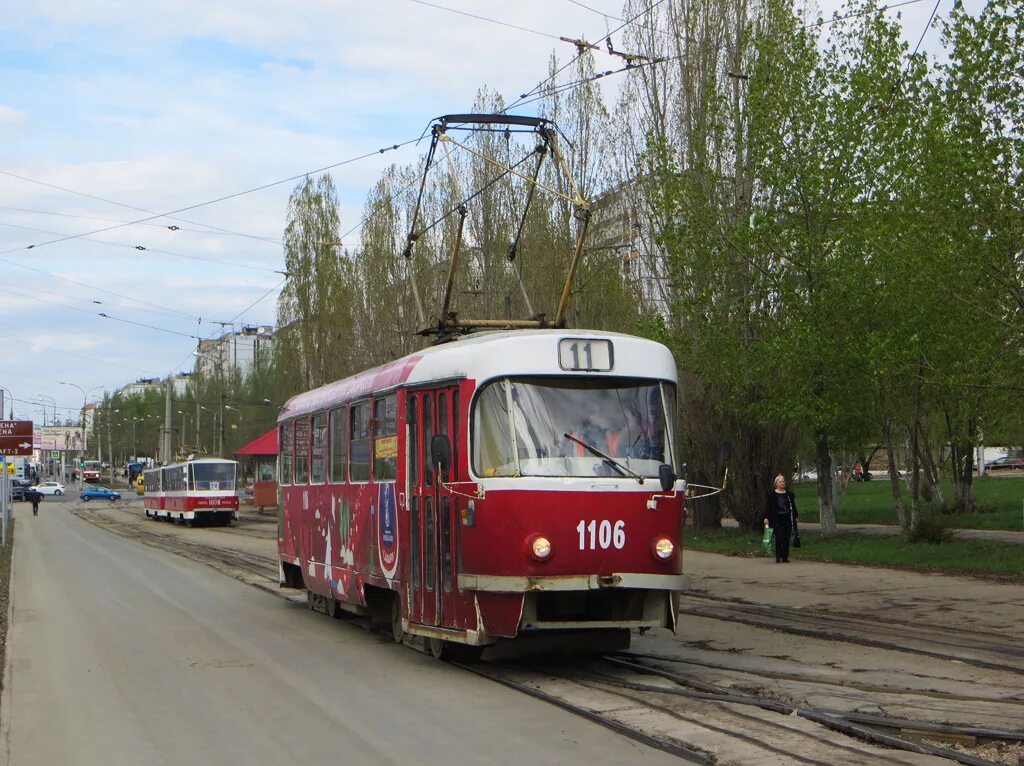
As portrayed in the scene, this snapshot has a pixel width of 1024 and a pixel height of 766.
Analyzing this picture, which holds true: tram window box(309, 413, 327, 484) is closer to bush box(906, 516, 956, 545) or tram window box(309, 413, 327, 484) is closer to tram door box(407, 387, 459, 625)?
tram door box(407, 387, 459, 625)

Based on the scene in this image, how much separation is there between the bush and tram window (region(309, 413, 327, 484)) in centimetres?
1311

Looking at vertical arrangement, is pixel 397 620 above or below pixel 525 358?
below

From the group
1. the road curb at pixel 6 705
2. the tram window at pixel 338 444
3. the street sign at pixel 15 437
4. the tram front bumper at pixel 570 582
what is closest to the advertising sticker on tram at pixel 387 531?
the tram window at pixel 338 444

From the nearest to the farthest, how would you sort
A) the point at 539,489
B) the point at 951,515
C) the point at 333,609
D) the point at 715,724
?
1. the point at 715,724
2. the point at 539,489
3. the point at 333,609
4. the point at 951,515

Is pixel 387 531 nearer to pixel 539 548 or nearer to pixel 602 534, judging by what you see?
pixel 539 548

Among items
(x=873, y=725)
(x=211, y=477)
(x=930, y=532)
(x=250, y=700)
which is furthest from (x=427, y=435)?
(x=211, y=477)

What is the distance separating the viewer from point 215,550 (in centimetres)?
3581

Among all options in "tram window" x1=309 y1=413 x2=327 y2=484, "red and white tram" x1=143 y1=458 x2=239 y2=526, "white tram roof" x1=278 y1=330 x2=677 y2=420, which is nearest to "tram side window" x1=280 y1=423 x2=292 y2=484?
"tram window" x1=309 y1=413 x2=327 y2=484

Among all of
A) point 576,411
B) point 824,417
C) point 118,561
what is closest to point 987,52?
point 824,417

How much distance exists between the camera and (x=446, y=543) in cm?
1177

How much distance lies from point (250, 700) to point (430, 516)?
2410 millimetres

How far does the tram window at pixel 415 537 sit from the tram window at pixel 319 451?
4099mm

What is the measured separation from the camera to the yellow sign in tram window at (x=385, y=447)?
13.2 m

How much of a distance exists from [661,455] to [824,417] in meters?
14.8
